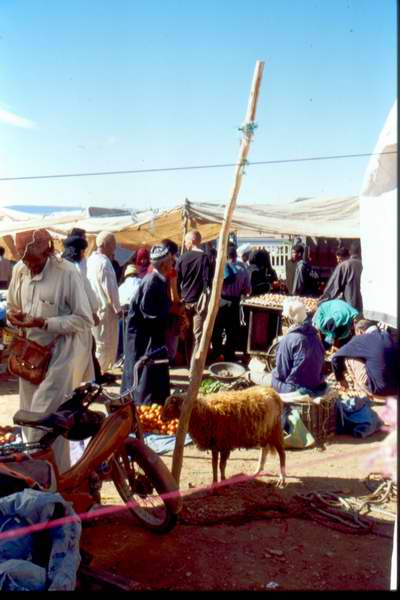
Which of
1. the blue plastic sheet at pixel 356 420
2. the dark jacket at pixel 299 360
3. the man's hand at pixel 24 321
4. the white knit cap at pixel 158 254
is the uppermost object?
the white knit cap at pixel 158 254

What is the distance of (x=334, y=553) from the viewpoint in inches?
158

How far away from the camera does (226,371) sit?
8.43 m

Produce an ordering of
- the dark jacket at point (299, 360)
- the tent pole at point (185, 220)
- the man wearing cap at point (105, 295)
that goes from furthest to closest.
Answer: the tent pole at point (185, 220) < the man wearing cap at point (105, 295) < the dark jacket at point (299, 360)

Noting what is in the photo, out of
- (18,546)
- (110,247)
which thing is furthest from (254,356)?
(18,546)

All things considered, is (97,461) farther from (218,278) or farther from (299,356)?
(299,356)

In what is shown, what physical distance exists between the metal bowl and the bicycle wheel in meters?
3.61

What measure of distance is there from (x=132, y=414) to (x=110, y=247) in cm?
413

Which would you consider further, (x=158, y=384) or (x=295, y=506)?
(x=158, y=384)

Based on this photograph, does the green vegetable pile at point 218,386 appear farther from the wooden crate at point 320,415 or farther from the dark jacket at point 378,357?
the dark jacket at point 378,357

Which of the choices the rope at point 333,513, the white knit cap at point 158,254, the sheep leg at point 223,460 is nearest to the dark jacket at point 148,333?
the white knit cap at point 158,254

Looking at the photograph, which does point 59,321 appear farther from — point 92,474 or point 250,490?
point 250,490

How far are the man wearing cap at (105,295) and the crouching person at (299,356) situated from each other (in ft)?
8.65

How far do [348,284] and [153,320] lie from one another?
421 cm

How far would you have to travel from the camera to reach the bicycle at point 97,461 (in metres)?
3.56
